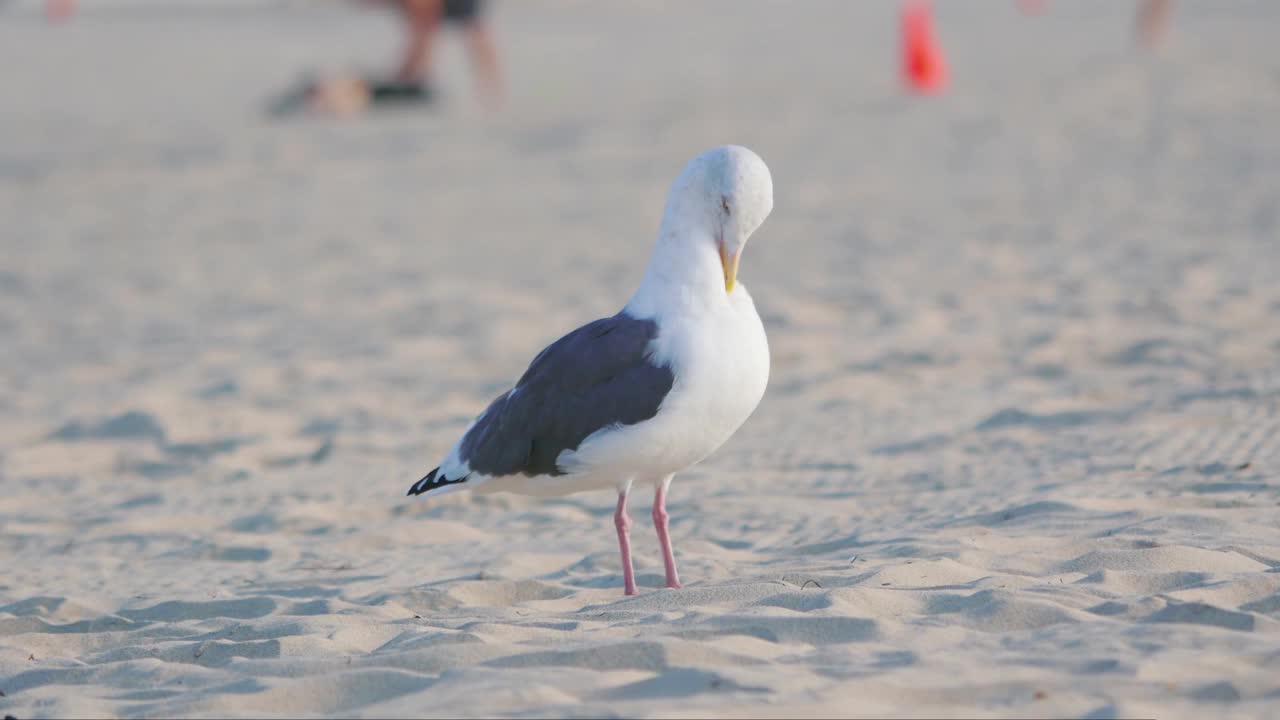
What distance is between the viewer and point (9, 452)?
731 centimetres

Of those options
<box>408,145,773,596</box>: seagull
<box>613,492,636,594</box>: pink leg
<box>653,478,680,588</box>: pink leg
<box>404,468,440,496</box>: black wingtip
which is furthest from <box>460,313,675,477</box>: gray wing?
<box>653,478,680,588</box>: pink leg

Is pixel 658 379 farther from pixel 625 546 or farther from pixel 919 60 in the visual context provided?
pixel 919 60

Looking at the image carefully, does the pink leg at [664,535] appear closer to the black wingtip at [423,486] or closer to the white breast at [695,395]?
the white breast at [695,395]

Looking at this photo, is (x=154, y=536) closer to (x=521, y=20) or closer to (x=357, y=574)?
(x=357, y=574)

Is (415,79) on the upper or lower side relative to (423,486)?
upper

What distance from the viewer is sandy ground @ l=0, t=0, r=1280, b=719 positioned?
3729 mm

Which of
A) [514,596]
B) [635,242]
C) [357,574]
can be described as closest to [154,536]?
[357,574]

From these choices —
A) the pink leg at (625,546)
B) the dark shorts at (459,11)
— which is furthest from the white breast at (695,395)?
the dark shorts at (459,11)

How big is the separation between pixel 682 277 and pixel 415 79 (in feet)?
56.7

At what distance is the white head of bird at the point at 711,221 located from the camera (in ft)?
15.0

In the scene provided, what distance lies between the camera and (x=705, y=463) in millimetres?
6719

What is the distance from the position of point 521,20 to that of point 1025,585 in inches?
1273

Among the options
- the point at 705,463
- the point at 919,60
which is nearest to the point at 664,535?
the point at 705,463

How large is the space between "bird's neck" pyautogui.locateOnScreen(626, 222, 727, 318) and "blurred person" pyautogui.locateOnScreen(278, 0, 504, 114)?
15995mm
